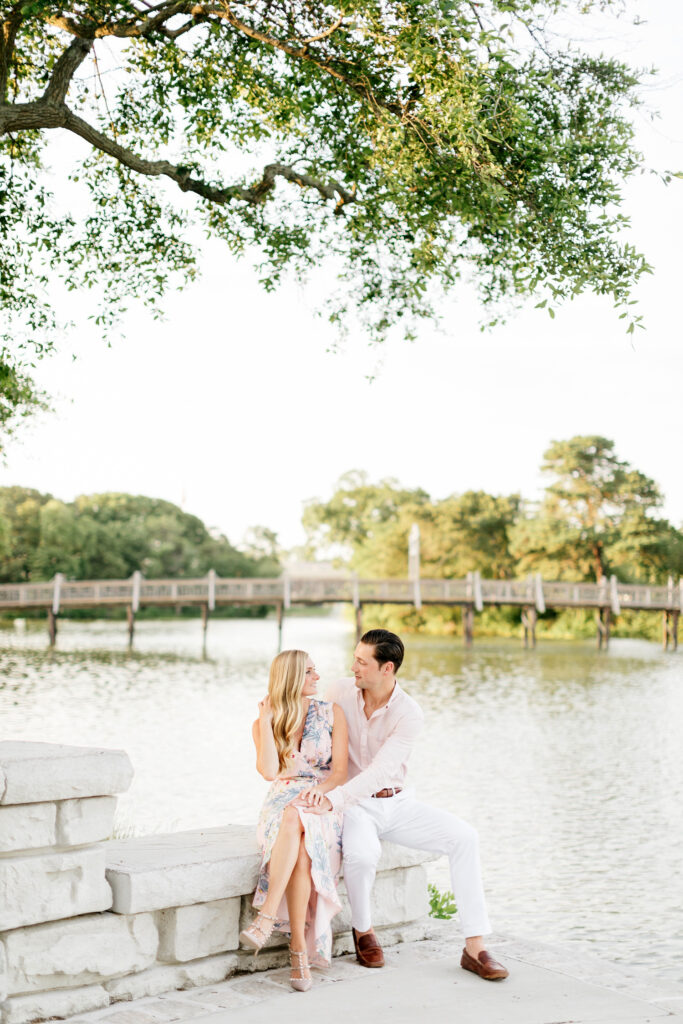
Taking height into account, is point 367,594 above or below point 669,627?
above

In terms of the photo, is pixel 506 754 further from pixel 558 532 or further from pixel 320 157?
pixel 558 532

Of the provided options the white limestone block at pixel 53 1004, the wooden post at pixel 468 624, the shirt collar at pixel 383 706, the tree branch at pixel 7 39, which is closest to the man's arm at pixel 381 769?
the shirt collar at pixel 383 706

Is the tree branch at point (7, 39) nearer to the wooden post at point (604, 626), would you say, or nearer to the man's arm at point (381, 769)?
the man's arm at point (381, 769)

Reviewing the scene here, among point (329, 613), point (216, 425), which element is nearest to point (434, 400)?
point (216, 425)

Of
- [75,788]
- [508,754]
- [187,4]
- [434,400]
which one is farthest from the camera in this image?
[434,400]

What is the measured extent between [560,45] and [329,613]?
7718 centimetres

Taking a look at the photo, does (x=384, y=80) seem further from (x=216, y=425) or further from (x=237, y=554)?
(x=237, y=554)

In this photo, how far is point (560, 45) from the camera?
6973mm

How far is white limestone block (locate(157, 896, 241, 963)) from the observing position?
3734mm

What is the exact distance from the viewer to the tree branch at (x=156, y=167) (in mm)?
6516

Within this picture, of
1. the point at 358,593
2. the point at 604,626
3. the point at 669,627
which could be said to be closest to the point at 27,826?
the point at 358,593

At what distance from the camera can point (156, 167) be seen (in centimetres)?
742

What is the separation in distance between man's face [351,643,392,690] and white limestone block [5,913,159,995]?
4.04 feet

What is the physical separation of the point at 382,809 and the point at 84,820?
1.21 metres
